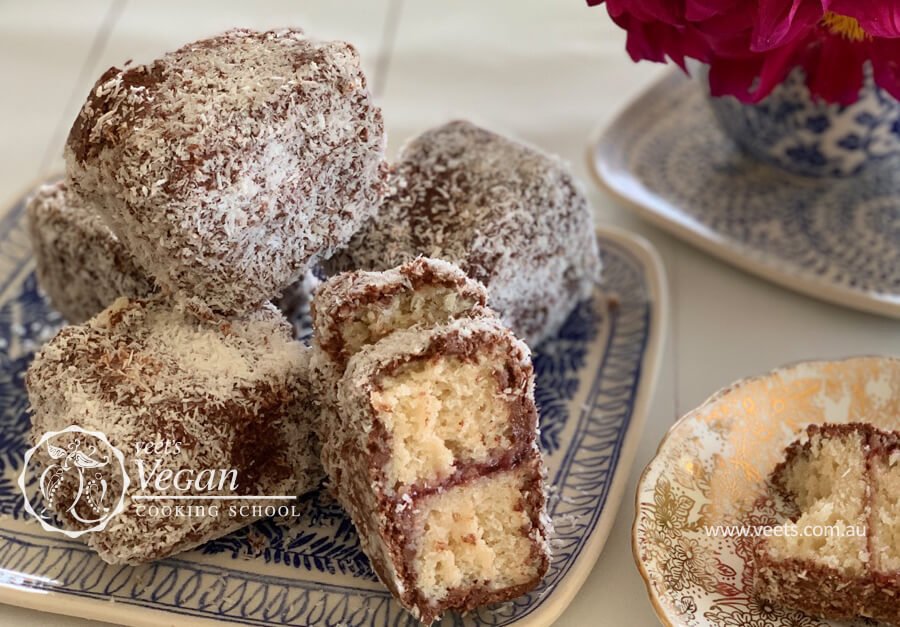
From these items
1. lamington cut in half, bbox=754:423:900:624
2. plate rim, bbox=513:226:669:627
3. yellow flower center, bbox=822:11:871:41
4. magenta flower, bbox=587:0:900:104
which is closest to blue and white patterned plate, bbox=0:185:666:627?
plate rim, bbox=513:226:669:627

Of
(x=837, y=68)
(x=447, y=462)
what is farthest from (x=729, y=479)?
(x=837, y=68)

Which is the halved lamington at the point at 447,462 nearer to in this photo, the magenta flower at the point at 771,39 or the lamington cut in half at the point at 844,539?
the lamington cut in half at the point at 844,539

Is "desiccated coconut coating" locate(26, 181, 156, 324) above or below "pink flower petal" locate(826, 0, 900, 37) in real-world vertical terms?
below

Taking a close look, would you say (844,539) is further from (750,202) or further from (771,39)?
(750,202)

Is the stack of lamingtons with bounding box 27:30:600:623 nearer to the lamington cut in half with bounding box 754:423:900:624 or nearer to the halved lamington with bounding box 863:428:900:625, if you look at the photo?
the lamington cut in half with bounding box 754:423:900:624

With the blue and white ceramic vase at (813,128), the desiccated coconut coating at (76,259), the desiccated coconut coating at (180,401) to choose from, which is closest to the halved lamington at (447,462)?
the desiccated coconut coating at (180,401)

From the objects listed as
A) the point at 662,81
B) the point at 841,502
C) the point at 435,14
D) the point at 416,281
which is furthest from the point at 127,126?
the point at 435,14
